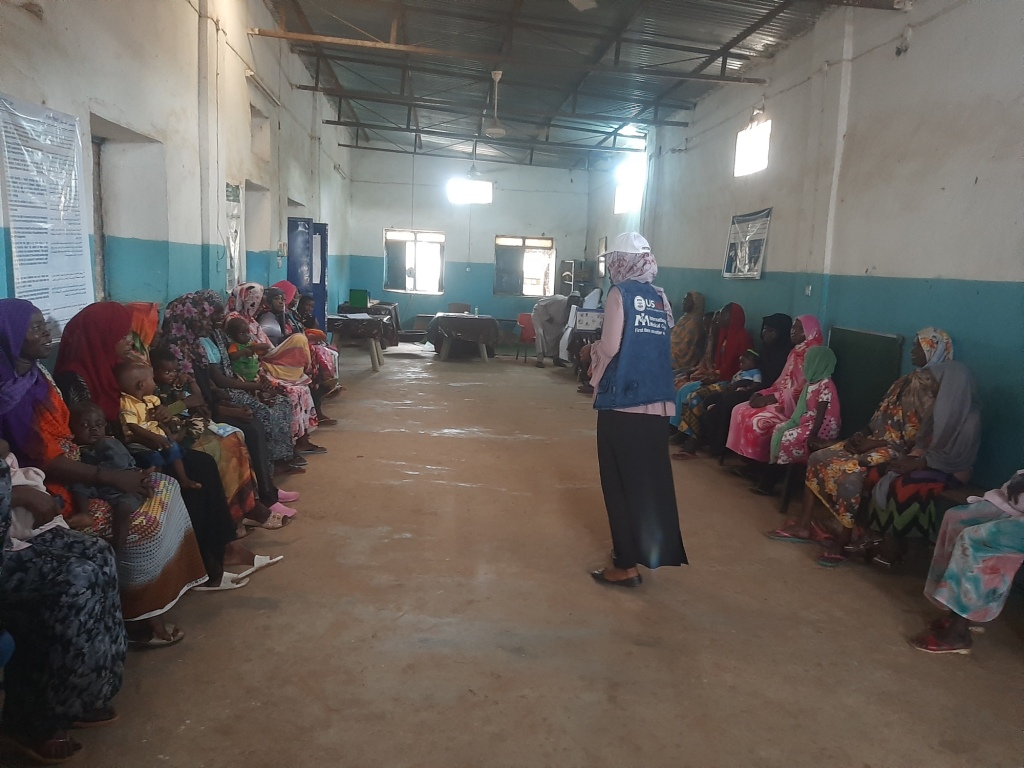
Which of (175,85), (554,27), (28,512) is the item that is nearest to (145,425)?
(28,512)

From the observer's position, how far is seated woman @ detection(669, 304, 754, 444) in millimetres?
6180

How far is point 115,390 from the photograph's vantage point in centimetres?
291

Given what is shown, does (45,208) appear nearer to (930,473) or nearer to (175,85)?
(175,85)

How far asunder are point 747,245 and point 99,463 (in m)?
6.21

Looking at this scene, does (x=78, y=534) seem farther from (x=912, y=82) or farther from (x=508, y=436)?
(x=912, y=82)

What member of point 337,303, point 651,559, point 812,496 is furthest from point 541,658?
point 337,303

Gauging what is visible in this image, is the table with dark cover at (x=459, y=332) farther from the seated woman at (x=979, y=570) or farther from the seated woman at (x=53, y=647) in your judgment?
the seated woman at (x=53, y=647)

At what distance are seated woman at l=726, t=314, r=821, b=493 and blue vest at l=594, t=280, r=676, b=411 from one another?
6.14ft

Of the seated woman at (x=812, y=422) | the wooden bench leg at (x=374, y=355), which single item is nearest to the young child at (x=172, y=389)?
the seated woman at (x=812, y=422)

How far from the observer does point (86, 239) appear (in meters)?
3.57

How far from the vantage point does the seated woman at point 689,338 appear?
24.0 ft

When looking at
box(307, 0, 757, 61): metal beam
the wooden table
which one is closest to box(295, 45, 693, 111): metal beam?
box(307, 0, 757, 61): metal beam

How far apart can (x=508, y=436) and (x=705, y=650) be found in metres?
3.52

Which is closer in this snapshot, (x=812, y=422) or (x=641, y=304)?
(x=641, y=304)
